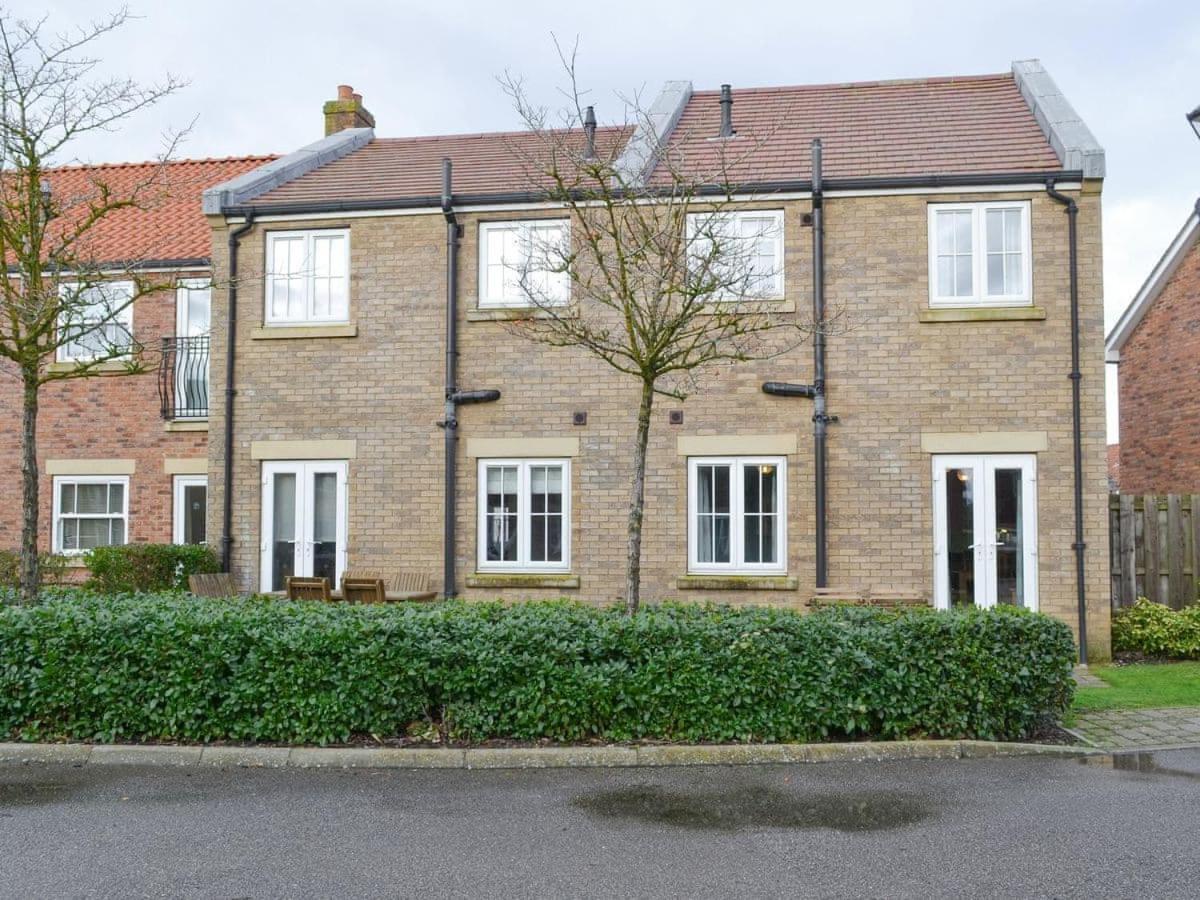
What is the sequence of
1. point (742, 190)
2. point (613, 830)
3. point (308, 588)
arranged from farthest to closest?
point (742, 190), point (308, 588), point (613, 830)

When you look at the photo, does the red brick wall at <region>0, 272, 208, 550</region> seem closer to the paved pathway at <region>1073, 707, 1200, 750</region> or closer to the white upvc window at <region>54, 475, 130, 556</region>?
the white upvc window at <region>54, 475, 130, 556</region>

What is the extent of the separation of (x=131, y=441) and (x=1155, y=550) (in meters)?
14.3

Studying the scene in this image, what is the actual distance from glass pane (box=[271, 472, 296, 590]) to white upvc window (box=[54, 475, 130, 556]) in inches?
178

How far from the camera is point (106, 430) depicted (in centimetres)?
1659

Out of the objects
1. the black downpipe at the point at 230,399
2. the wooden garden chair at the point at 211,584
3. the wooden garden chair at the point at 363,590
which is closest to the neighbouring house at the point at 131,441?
the black downpipe at the point at 230,399

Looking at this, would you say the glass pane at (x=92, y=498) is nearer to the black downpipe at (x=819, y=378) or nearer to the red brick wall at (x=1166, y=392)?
the black downpipe at (x=819, y=378)

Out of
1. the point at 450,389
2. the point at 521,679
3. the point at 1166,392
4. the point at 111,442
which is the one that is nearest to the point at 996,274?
the point at 450,389

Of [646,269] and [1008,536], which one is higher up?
[646,269]

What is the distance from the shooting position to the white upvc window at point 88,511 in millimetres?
16531

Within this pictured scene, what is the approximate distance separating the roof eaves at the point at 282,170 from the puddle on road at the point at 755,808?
9771mm

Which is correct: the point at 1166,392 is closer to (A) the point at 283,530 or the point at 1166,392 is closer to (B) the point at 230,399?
(A) the point at 283,530

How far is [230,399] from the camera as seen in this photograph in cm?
1336

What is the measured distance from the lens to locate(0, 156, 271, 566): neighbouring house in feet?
53.8

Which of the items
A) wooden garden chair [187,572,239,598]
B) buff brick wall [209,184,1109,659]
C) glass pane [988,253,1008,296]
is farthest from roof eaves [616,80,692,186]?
wooden garden chair [187,572,239,598]
